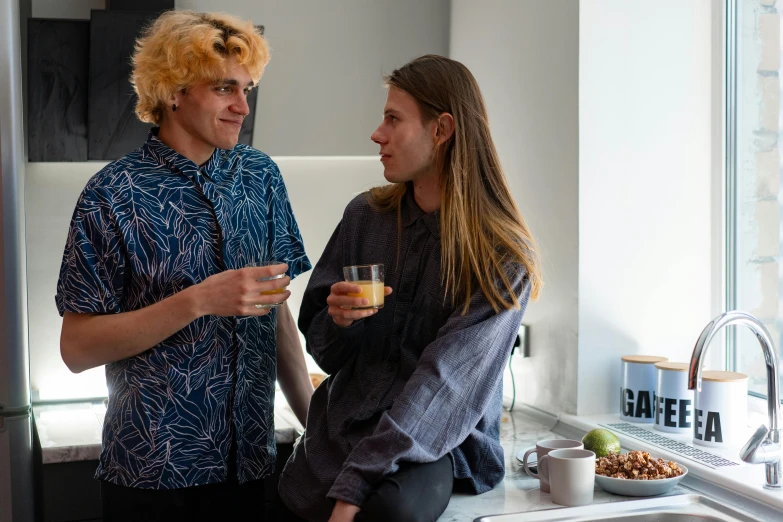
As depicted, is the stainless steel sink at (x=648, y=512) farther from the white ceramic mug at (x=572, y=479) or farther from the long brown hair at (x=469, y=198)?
the long brown hair at (x=469, y=198)

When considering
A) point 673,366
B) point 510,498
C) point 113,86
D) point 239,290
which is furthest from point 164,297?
point 673,366

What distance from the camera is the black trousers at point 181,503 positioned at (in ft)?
5.45

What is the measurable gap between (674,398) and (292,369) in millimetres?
885

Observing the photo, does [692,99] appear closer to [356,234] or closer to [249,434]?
[356,234]

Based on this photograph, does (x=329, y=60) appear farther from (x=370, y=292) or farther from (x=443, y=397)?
(x=443, y=397)

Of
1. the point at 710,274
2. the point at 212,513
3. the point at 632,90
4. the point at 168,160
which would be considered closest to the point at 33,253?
Result: the point at 168,160

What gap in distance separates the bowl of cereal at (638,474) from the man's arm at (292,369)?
0.67 meters

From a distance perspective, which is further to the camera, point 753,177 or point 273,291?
point 753,177

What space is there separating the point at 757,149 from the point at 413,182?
99cm

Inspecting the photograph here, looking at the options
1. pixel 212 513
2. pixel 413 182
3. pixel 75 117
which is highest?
pixel 75 117

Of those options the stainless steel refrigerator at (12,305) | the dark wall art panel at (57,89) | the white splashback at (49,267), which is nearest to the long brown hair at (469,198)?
the stainless steel refrigerator at (12,305)

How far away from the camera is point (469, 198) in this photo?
163 centimetres

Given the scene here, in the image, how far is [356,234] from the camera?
5.69 ft

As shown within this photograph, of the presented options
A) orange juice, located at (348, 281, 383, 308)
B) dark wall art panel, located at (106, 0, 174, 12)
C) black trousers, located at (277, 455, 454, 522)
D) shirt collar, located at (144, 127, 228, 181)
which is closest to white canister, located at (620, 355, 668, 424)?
black trousers, located at (277, 455, 454, 522)
